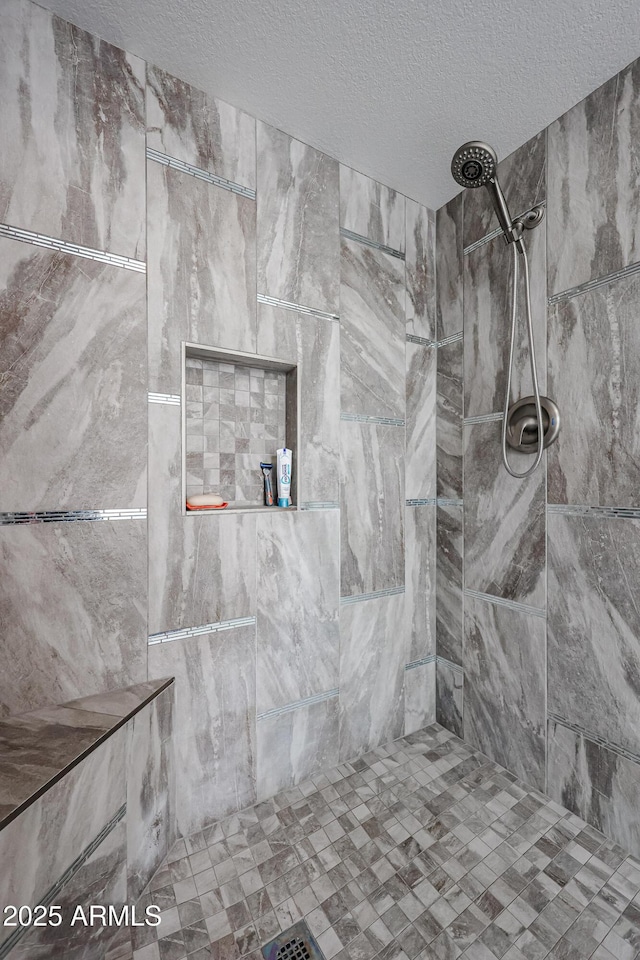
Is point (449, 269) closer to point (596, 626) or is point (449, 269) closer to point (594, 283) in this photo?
point (594, 283)

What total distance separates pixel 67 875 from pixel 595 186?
2.17 metres

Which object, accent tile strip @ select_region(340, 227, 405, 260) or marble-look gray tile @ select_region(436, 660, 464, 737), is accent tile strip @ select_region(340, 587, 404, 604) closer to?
marble-look gray tile @ select_region(436, 660, 464, 737)

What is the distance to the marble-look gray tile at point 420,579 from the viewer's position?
1.80m

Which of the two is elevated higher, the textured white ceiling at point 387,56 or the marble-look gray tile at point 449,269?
the textured white ceiling at point 387,56

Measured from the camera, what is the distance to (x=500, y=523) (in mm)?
1591

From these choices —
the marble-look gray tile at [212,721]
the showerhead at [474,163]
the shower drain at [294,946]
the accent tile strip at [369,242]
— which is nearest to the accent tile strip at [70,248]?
the accent tile strip at [369,242]

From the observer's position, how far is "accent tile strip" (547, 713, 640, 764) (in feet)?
3.98

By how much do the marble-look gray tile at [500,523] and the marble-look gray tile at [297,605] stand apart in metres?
0.56

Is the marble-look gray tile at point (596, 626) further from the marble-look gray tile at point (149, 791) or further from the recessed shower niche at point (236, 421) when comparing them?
the marble-look gray tile at point (149, 791)

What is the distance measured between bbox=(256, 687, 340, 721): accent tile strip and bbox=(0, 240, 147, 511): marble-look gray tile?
2.66 feet

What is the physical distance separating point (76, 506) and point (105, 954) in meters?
1.00

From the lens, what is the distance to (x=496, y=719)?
1.60 meters

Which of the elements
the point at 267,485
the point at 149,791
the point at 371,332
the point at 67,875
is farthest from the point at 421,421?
the point at 67,875

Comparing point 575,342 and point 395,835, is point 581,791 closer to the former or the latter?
point 395,835
